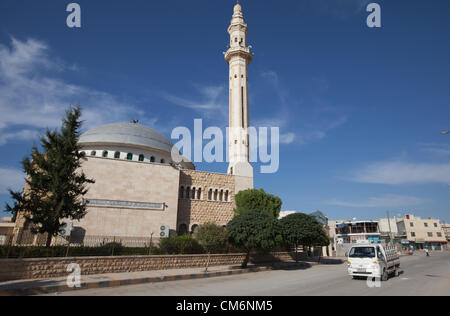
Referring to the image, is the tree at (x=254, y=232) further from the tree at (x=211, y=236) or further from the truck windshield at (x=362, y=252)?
the truck windshield at (x=362, y=252)

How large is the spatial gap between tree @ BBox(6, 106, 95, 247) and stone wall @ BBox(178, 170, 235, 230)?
11.0 m

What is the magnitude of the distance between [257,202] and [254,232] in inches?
382

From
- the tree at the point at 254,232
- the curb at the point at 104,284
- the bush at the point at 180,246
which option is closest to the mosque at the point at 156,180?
the bush at the point at 180,246

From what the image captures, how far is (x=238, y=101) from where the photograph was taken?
97.8 ft

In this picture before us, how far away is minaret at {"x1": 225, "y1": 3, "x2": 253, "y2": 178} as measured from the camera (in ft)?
93.7

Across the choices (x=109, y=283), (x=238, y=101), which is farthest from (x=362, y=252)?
(x=238, y=101)

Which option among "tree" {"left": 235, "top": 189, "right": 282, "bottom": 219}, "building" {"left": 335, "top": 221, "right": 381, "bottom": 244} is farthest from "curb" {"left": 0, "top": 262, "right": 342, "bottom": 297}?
"building" {"left": 335, "top": 221, "right": 381, "bottom": 244}

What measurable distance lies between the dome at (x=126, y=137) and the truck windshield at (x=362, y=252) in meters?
21.0

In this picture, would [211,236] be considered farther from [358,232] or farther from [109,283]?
[358,232]

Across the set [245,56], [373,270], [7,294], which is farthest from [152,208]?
[245,56]

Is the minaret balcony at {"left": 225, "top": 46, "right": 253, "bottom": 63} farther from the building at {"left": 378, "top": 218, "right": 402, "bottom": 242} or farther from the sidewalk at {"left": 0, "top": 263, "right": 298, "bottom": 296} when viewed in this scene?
the building at {"left": 378, "top": 218, "right": 402, "bottom": 242}

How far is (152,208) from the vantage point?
21047 mm
